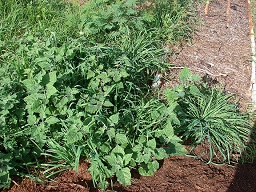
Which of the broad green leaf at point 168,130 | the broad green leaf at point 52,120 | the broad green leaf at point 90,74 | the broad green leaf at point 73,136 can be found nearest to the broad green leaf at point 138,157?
the broad green leaf at point 168,130

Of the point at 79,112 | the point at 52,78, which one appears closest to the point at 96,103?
the point at 79,112

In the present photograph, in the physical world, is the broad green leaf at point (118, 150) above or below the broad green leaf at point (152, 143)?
below

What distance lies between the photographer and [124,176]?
2.40m

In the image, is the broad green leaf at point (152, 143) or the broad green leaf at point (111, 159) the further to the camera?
the broad green leaf at point (152, 143)

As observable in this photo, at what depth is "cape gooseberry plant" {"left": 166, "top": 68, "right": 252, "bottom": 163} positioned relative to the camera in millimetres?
2961

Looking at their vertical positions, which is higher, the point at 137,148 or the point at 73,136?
the point at 73,136

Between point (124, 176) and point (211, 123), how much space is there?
4.01ft

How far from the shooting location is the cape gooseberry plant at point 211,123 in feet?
9.71

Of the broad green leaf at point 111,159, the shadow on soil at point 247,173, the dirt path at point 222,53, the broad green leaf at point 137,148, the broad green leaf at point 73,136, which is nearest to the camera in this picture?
the broad green leaf at point 73,136

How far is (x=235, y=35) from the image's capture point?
190 inches

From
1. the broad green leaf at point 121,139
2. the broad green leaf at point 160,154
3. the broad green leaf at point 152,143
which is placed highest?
the broad green leaf at point 121,139

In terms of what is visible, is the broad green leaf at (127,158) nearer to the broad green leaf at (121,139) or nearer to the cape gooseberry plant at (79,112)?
the cape gooseberry plant at (79,112)

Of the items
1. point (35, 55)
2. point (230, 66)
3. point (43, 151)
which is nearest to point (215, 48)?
point (230, 66)

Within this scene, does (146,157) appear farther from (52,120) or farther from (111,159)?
(52,120)
